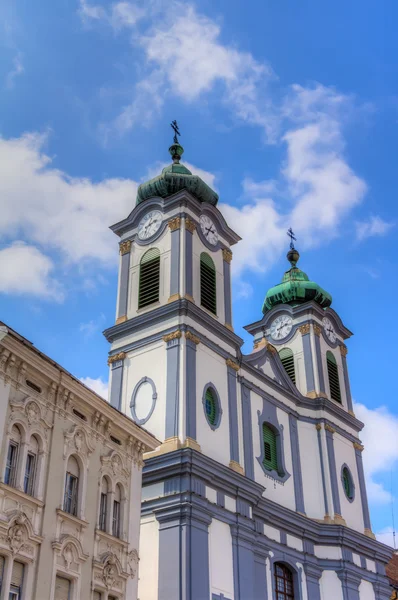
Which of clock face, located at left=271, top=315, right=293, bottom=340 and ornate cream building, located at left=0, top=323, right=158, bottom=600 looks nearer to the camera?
ornate cream building, located at left=0, top=323, right=158, bottom=600

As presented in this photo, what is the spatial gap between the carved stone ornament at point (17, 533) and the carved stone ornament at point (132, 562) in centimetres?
424

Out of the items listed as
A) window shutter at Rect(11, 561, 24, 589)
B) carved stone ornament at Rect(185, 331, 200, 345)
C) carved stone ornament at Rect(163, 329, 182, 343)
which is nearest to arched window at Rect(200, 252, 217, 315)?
carved stone ornament at Rect(185, 331, 200, 345)

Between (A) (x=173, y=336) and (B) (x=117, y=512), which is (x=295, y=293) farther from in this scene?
(B) (x=117, y=512)

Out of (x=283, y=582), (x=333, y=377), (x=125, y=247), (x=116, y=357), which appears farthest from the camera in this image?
(x=333, y=377)

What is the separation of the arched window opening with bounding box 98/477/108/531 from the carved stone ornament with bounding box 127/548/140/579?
3.60 ft

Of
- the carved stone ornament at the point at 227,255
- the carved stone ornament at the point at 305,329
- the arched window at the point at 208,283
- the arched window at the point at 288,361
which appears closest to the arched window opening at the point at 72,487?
the arched window at the point at 208,283

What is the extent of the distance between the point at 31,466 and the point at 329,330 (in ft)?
80.0

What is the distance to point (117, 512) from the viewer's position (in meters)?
22.1

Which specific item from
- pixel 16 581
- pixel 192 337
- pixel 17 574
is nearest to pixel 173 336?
pixel 192 337

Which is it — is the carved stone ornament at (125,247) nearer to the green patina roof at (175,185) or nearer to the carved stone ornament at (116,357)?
the green patina roof at (175,185)

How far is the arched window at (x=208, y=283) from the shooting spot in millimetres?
32844

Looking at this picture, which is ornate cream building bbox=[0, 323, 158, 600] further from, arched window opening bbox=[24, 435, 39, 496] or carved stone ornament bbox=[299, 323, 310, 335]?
carved stone ornament bbox=[299, 323, 310, 335]

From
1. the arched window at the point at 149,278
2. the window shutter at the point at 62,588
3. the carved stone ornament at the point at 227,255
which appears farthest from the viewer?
the carved stone ornament at the point at 227,255

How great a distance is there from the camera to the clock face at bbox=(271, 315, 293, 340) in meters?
40.7
